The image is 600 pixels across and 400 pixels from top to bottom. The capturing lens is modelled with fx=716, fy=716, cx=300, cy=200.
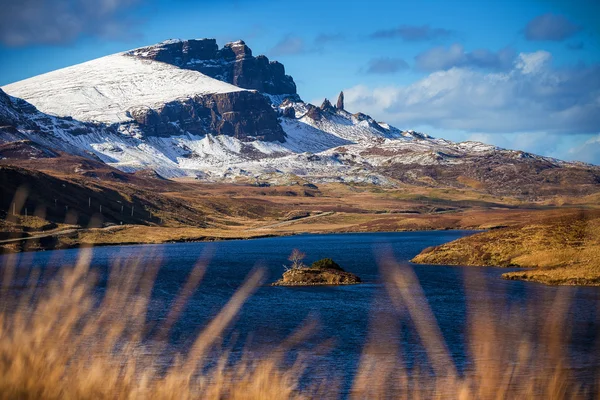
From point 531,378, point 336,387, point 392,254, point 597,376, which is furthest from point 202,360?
point 392,254

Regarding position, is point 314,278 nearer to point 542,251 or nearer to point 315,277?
point 315,277

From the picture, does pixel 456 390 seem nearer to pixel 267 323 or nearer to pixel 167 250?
pixel 267 323

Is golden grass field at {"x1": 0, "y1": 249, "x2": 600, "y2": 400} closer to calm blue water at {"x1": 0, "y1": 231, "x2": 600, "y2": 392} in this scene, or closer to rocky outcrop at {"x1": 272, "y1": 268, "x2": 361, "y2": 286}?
calm blue water at {"x1": 0, "y1": 231, "x2": 600, "y2": 392}

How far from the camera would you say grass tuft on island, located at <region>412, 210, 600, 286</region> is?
80.5 m

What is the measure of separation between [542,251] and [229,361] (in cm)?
6348

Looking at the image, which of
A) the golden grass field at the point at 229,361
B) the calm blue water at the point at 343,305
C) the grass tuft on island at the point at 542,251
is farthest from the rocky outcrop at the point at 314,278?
the grass tuft on island at the point at 542,251

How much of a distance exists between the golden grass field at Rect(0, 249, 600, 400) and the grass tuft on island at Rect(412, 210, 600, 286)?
37.5ft

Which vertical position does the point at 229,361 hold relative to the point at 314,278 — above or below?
below

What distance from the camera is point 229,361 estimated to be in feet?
137

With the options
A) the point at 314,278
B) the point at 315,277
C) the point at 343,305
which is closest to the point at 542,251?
the point at 315,277

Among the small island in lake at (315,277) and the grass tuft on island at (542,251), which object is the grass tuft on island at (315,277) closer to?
the small island in lake at (315,277)

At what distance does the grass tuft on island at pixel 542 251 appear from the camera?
264ft

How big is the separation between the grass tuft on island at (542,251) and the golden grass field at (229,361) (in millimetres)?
11433

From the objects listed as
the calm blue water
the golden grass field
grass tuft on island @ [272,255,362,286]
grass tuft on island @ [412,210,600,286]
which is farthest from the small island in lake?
grass tuft on island @ [412,210,600,286]
